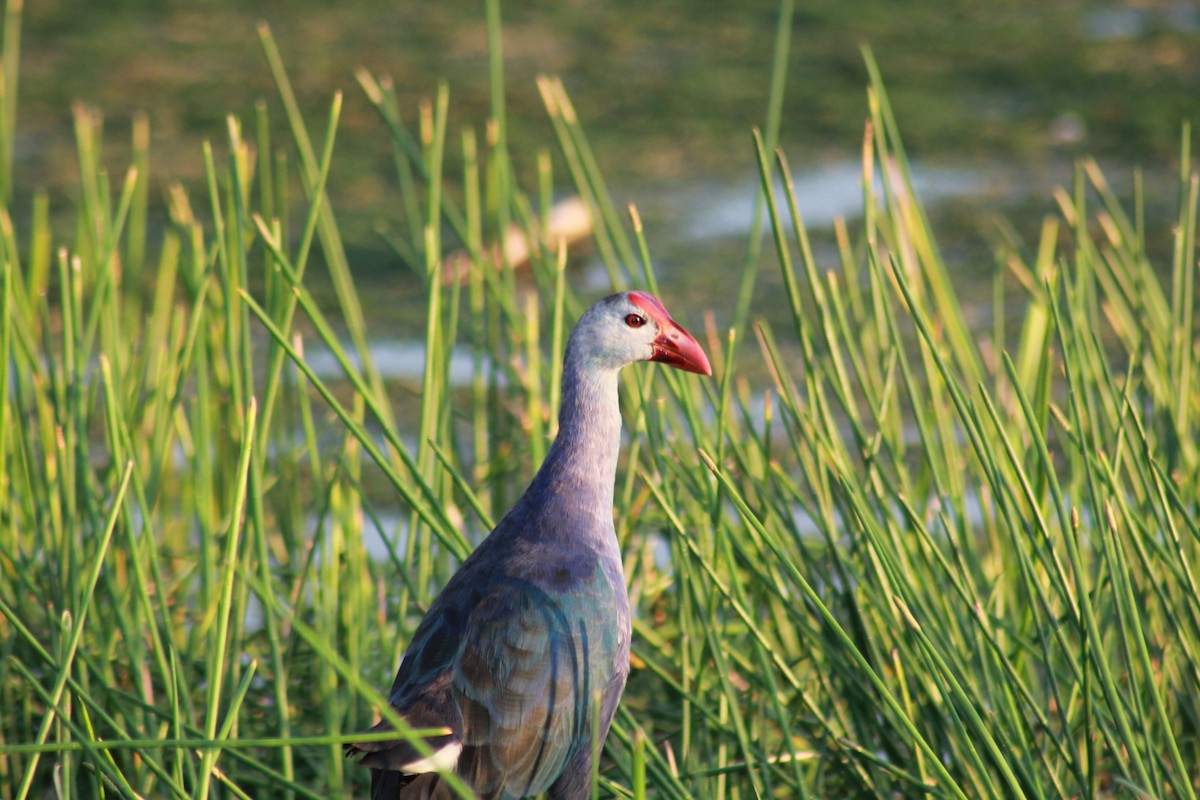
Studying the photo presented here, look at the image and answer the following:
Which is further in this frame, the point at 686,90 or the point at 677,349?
the point at 686,90

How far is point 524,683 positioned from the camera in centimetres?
146

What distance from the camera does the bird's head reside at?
1.54 metres

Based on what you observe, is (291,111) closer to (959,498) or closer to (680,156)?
(959,498)

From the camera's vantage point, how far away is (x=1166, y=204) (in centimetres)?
380

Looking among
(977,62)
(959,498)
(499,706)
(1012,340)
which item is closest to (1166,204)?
(1012,340)

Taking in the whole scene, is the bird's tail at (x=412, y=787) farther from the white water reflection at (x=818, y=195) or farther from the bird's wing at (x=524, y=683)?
the white water reflection at (x=818, y=195)

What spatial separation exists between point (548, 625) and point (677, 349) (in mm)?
320

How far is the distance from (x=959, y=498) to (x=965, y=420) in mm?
488

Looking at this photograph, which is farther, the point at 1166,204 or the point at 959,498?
the point at 1166,204

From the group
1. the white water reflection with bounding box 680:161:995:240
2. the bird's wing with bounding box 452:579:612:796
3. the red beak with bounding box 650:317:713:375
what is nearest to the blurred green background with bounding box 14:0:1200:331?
the white water reflection with bounding box 680:161:995:240

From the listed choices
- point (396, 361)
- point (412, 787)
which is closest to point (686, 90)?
point (396, 361)

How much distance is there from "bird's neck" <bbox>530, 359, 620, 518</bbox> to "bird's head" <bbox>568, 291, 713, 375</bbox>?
19 millimetres

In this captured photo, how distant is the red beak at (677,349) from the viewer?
5.15 feet

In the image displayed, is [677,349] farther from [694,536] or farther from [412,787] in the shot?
[412,787]
